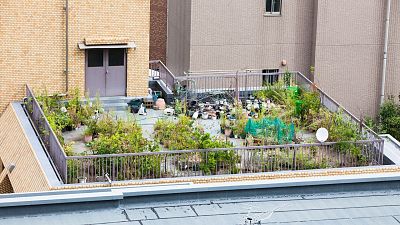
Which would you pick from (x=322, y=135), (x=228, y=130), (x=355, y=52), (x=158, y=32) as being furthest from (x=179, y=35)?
(x=322, y=135)

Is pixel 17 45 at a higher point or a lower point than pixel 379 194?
higher

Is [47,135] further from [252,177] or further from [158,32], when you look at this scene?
[158,32]

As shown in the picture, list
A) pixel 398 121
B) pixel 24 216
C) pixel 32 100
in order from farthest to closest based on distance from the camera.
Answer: pixel 398 121 < pixel 32 100 < pixel 24 216

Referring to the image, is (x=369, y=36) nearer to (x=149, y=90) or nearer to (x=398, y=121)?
(x=398, y=121)

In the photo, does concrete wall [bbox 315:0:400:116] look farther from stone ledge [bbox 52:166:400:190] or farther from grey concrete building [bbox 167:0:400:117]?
stone ledge [bbox 52:166:400:190]

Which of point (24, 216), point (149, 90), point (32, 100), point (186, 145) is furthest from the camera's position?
point (149, 90)

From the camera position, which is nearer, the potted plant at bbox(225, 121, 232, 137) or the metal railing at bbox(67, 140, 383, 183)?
the metal railing at bbox(67, 140, 383, 183)

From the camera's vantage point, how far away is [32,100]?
118 feet

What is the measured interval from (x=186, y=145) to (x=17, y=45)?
24.4ft

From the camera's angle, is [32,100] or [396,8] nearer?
[32,100]

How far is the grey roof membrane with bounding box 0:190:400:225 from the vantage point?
23.6 m

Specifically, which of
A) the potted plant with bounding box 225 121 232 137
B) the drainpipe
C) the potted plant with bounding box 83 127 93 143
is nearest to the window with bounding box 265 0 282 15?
the drainpipe

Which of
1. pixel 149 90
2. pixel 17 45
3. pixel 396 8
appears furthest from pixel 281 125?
pixel 396 8

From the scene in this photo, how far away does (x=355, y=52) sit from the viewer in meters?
44.1
